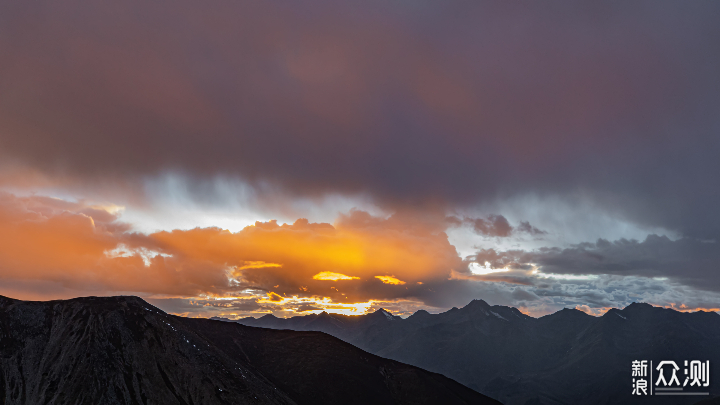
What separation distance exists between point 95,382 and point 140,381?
58.6 feet

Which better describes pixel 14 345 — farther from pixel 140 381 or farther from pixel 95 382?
pixel 140 381

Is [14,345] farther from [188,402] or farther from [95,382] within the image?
[188,402]

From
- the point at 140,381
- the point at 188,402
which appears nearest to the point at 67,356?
the point at 140,381

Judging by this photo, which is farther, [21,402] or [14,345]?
[14,345]

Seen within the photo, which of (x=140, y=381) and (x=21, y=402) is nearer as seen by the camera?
(x=21, y=402)

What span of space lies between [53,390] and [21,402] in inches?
435

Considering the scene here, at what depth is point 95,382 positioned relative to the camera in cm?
18938

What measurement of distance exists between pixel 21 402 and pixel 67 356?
2409cm

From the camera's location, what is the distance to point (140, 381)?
650ft

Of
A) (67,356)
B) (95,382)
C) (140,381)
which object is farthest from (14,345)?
(140,381)

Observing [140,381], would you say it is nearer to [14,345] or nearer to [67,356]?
[67,356]

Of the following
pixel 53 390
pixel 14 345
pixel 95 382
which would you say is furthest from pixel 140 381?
pixel 14 345

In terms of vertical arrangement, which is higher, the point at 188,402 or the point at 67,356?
the point at 67,356

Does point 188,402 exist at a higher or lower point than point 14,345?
lower
